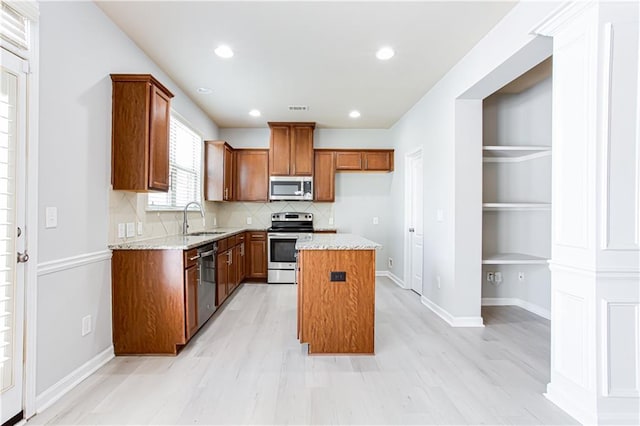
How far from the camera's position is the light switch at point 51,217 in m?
2.00

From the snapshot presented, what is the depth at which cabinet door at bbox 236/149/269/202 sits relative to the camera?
18.9ft

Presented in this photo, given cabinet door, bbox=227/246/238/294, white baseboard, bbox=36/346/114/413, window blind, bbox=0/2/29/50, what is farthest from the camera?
cabinet door, bbox=227/246/238/294

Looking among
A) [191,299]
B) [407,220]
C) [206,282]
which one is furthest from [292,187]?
[191,299]

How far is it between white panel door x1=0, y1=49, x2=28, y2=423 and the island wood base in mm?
1851

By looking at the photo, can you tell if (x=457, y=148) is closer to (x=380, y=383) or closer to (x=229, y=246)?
(x=380, y=383)

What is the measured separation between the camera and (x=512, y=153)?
12.6ft

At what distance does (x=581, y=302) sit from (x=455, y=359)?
44.1 inches

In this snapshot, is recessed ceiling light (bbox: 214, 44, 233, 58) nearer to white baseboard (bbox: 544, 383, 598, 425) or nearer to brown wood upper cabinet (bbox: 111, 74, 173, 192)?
brown wood upper cabinet (bbox: 111, 74, 173, 192)

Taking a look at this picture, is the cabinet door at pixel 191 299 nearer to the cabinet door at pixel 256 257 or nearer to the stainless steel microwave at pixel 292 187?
the cabinet door at pixel 256 257

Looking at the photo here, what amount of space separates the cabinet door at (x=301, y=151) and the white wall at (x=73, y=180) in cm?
311

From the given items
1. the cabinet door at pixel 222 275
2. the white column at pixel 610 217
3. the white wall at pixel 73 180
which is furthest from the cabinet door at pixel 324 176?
the white column at pixel 610 217

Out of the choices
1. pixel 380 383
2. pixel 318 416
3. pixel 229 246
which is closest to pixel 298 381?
pixel 318 416

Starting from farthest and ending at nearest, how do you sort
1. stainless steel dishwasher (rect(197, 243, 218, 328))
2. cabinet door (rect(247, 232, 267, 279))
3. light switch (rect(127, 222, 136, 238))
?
1. cabinet door (rect(247, 232, 267, 279))
2. stainless steel dishwasher (rect(197, 243, 218, 328))
3. light switch (rect(127, 222, 136, 238))

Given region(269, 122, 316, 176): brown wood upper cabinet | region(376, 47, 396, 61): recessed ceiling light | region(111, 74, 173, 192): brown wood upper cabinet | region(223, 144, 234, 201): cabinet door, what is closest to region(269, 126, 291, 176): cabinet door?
region(269, 122, 316, 176): brown wood upper cabinet
